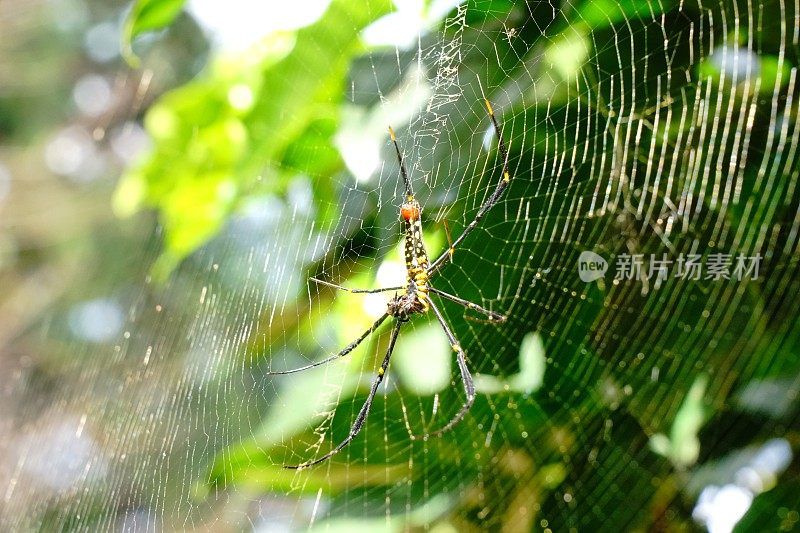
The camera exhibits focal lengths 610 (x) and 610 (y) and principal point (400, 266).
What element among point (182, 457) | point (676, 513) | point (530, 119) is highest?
point (530, 119)

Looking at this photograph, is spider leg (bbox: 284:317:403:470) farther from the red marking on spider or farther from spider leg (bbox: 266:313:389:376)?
the red marking on spider

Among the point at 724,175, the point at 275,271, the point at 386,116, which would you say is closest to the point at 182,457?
the point at 275,271

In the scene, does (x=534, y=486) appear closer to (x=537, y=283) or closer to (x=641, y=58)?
(x=537, y=283)

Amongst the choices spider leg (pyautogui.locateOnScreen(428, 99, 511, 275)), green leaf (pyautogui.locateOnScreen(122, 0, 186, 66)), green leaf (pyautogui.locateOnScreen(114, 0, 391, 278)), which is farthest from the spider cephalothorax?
green leaf (pyautogui.locateOnScreen(122, 0, 186, 66))

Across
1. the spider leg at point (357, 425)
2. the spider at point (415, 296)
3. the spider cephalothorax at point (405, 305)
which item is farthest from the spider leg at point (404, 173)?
the spider leg at point (357, 425)

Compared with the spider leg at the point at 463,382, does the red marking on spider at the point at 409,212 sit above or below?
above

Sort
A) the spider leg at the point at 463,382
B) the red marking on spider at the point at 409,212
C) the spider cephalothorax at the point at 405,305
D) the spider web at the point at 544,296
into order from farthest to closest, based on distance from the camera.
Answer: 1. the spider cephalothorax at the point at 405,305
2. the spider leg at the point at 463,382
3. the red marking on spider at the point at 409,212
4. the spider web at the point at 544,296

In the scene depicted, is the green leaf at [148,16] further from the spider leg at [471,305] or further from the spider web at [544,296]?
the spider leg at [471,305]
